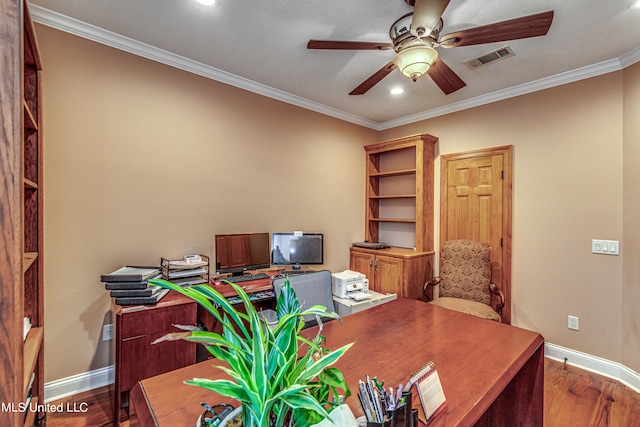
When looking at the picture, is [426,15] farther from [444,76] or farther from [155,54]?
[155,54]

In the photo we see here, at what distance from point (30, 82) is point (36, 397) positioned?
181 cm

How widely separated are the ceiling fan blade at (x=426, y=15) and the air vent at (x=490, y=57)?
3.71ft

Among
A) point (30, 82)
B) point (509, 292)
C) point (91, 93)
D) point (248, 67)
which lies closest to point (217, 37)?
point (248, 67)

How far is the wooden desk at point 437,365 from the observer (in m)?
0.98

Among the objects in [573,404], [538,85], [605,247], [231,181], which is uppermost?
[538,85]

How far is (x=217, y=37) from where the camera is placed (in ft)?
7.52

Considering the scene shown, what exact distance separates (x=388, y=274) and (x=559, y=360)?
1764 mm

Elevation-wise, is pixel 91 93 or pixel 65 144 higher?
pixel 91 93

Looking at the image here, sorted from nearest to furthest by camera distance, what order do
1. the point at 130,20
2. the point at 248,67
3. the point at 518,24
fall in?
the point at 518,24
the point at 130,20
the point at 248,67

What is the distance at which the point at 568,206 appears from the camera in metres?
2.80

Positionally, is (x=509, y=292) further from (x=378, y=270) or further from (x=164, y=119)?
(x=164, y=119)

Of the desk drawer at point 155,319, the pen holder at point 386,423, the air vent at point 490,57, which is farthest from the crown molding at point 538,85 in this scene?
the desk drawer at point 155,319

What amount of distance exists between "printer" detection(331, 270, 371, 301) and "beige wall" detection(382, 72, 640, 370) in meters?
1.64

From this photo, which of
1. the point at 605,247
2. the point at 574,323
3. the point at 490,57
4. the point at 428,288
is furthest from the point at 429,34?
the point at 574,323
